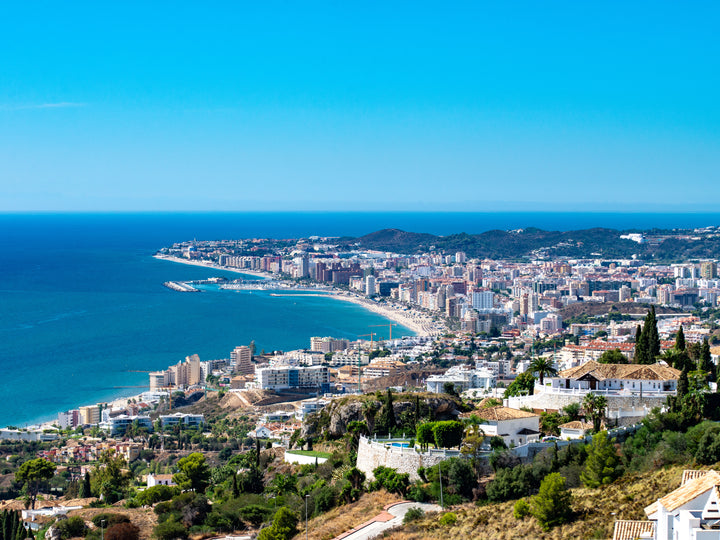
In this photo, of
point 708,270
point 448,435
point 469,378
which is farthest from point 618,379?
point 708,270

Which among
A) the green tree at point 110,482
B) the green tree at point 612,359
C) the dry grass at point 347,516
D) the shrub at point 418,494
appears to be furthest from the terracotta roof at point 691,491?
the green tree at point 110,482

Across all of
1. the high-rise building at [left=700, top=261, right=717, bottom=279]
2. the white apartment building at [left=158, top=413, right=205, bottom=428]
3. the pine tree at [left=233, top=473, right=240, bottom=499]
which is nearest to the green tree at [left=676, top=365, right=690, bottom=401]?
the pine tree at [left=233, top=473, right=240, bottom=499]

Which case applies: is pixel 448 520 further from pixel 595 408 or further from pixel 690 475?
pixel 595 408

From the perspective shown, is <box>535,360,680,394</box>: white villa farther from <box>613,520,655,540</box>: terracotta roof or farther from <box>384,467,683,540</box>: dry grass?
<box>613,520,655,540</box>: terracotta roof

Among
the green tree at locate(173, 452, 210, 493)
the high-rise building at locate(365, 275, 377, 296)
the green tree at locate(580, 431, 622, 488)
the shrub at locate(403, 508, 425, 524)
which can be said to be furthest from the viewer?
the high-rise building at locate(365, 275, 377, 296)

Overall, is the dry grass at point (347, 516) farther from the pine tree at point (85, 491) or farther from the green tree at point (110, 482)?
the pine tree at point (85, 491)

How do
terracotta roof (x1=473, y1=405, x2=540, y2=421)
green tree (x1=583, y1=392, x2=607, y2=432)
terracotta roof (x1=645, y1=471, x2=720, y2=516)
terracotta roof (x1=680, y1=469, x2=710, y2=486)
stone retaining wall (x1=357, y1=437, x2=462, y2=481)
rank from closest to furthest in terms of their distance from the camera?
terracotta roof (x1=645, y1=471, x2=720, y2=516)
terracotta roof (x1=680, y1=469, x2=710, y2=486)
stone retaining wall (x1=357, y1=437, x2=462, y2=481)
terracotta roof (x1=473, y1=405, x2=540, y2=421)
green tree (x1=583, y1=392, x2=607, y2=432)
